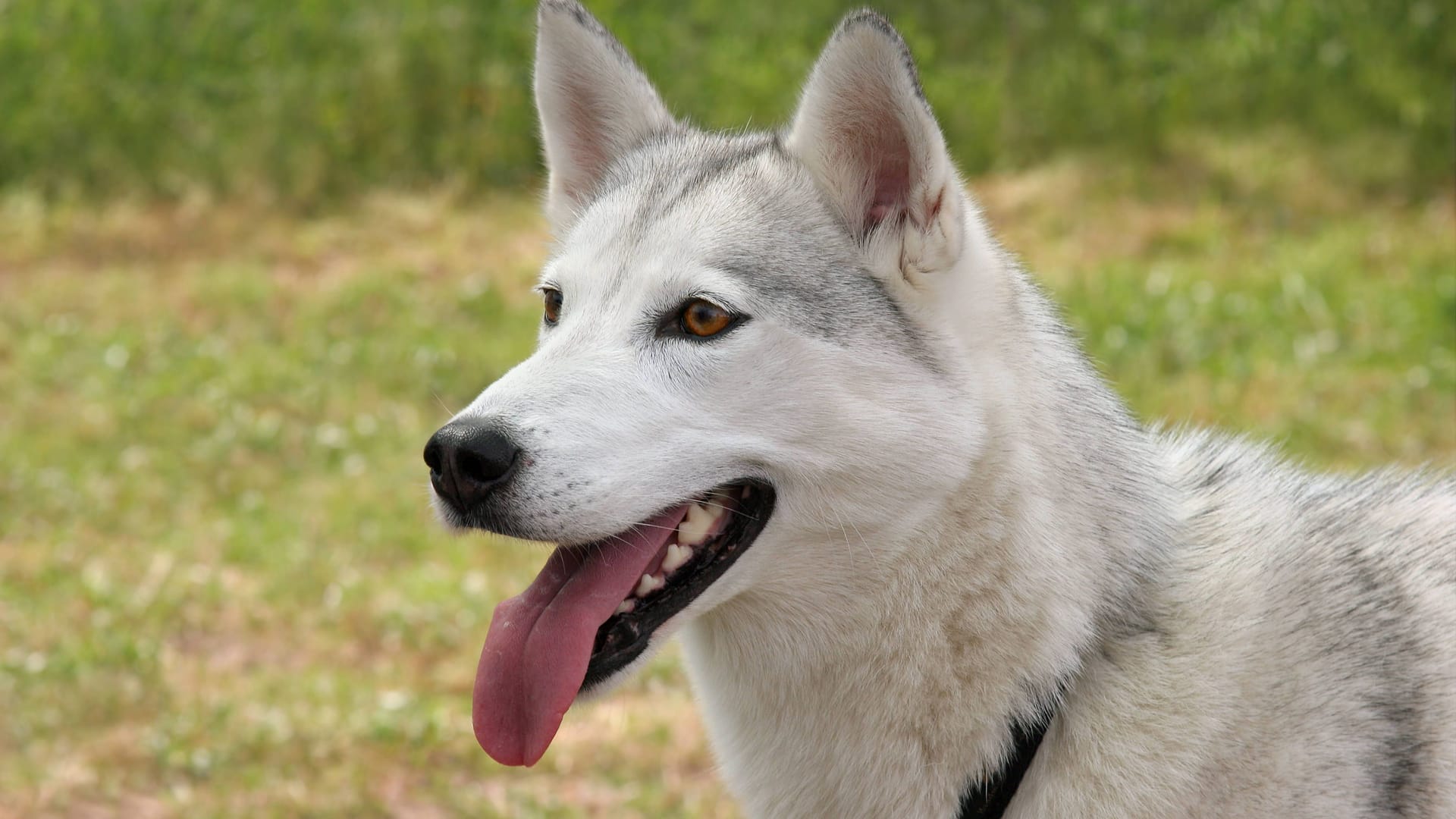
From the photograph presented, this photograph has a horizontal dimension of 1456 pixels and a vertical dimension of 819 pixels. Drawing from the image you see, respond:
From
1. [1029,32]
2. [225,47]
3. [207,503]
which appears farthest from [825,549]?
[225,47]

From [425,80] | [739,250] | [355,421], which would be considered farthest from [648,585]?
[425,80]

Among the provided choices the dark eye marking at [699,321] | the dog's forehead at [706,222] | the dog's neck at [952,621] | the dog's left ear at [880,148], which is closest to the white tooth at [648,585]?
the dog's neck at [952,621]

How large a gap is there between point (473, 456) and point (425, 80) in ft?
28.6

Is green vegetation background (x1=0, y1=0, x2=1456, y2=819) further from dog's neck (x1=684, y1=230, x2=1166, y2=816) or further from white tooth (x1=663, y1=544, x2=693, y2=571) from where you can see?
white tooth (x1=663, y1=544, x2=693, y2=571)

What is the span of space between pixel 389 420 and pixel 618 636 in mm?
5186

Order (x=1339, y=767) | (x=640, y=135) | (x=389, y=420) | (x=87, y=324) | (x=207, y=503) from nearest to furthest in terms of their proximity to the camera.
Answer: (x=1339, y=767) < (x=640, y=135) < (x=207, y=503) < (x=389, y=420) < (x=87, y=324)

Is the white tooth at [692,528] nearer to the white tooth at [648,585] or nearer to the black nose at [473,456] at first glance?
the white tooth at [648,585]

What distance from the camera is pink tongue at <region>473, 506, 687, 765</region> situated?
2.49 metres

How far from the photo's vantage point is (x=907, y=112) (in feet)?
8.38

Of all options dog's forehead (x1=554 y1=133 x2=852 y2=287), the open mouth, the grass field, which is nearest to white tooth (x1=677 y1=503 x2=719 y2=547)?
the open mouth

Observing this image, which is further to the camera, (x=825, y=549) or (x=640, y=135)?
(x=640, y=135)

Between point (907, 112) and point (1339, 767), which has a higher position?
point (907, 112)

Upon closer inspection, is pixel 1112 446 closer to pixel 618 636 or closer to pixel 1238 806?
pixel 1238 806

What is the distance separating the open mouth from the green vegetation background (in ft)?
5.94
